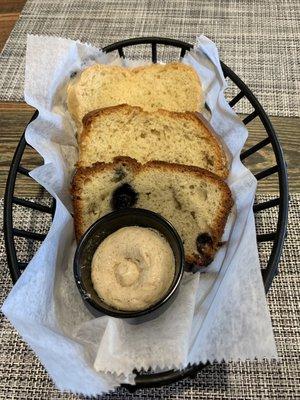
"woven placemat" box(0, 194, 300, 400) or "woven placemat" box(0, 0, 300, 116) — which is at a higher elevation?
"woven placemat" box(0, 0, 300, 116)

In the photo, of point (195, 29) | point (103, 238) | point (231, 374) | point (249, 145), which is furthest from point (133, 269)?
point (195, 29)

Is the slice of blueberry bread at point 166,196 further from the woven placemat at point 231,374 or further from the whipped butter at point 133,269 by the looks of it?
the woven placemat at point 231,374

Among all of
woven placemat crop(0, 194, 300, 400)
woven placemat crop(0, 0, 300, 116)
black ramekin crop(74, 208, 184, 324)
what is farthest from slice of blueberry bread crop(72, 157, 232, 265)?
woven placemat crop(0, 0, 300, 116)

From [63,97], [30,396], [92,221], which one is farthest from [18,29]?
[30,396]

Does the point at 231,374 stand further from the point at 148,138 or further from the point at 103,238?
the point at 148,138

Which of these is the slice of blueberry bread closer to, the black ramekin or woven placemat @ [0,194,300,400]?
the black ramekin
